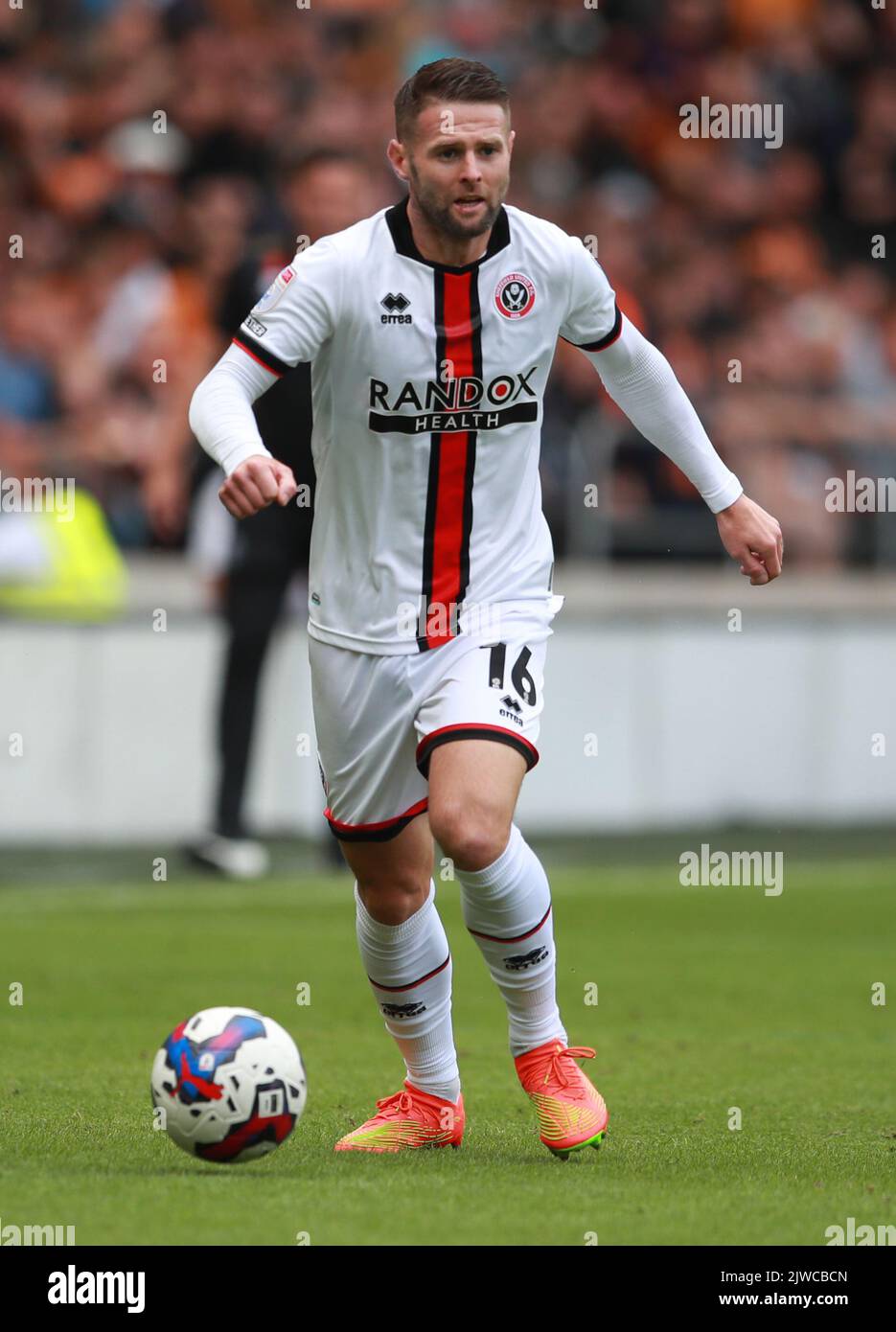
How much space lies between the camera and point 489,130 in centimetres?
537

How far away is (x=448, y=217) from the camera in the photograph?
541 cm

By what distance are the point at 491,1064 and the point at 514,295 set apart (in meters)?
2.63

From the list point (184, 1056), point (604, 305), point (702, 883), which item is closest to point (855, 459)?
point (702, 883)

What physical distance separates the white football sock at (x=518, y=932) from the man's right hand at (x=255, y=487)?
1.03 meters

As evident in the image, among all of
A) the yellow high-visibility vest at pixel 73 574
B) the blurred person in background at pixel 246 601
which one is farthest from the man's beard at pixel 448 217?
the yellow high-visibility vest at pixel 73 574

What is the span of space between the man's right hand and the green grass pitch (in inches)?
56.0

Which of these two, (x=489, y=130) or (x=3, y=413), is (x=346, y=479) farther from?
(x=3, y=413)

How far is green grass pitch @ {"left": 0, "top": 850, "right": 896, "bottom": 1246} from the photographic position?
15.5 ft

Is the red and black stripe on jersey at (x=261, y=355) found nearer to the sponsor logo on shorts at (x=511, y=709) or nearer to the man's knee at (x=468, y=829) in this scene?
the sponsor logo on shorts at (x=511, y=709)

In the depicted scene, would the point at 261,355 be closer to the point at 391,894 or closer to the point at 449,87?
the point at 449,87

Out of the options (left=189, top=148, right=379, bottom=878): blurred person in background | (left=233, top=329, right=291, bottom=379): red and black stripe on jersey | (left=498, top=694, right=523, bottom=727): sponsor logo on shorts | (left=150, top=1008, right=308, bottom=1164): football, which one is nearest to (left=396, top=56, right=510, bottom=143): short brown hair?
(left=233, top=329, right=291, bottom=379): red and black stripe on jersey

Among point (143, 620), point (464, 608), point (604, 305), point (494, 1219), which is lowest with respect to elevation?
point (494, 1219)

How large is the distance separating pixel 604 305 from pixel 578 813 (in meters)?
7.99

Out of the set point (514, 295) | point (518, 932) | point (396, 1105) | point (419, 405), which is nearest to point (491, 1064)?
point (396, 1105)
